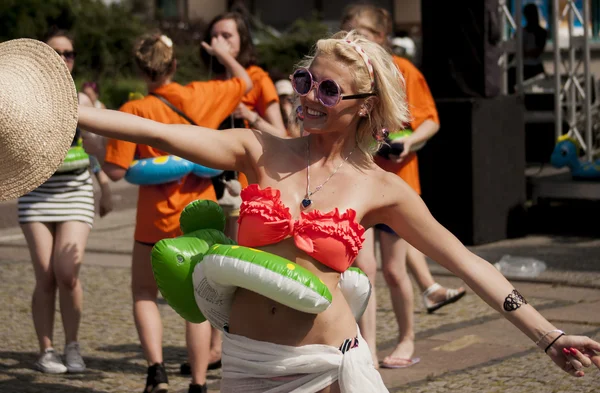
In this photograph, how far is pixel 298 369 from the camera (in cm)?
355

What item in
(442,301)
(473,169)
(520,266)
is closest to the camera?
(442,301)

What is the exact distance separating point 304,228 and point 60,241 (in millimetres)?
3080

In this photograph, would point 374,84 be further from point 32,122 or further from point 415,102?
point 415,102

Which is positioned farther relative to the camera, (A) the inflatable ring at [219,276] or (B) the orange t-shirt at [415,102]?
(B) the orange t-shirt at [415,102]

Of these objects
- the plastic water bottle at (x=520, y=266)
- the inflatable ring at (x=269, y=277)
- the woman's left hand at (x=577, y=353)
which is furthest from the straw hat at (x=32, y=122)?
the plastic water bottle at (x=520, y=266)

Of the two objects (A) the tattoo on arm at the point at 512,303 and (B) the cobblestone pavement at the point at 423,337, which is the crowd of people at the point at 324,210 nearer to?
(A) the tattoo on arm at the point at 512,303

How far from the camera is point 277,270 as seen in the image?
137 inches

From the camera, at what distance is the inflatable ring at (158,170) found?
5691mm

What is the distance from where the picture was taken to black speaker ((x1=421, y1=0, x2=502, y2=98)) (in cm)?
1052

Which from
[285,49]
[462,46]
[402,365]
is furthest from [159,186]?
[285,49]

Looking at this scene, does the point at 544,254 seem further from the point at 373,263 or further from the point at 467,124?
the point at 373,263

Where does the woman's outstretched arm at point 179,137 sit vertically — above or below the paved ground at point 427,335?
above

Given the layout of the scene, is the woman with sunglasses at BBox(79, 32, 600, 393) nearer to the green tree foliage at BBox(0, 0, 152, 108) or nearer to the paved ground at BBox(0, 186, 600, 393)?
the paved ground at BBox(0, 186, 600, 393)

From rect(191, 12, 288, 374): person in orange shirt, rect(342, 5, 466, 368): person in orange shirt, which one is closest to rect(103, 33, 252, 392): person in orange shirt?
rect(191, 12, 288, 374): person in orange shirt
